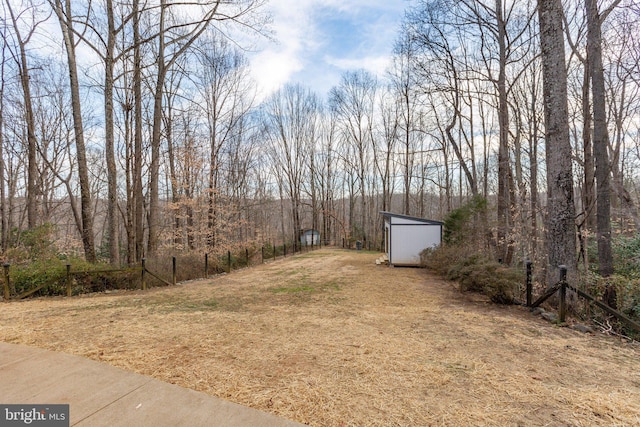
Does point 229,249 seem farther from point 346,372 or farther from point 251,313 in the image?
point 346,372

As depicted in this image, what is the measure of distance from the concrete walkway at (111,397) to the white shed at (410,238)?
36.6 ft

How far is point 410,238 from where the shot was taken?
12.6 meters

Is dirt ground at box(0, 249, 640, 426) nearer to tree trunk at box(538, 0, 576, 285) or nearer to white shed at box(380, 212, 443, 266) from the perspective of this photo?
tree trunk at box(538, 0, 576, 285)

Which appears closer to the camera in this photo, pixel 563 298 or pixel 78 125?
pixel 563 298

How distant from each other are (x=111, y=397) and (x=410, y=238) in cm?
1180

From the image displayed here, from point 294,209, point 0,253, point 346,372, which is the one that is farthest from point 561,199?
point 294,209

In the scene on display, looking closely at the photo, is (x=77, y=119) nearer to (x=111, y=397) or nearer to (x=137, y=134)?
(x=137, y=134)

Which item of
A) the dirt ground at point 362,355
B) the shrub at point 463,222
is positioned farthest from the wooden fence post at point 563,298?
the shrub at point 463,222

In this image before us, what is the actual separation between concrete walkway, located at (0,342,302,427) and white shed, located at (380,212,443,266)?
11152 mm

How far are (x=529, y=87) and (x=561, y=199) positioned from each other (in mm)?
10115

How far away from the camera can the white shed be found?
12404mm

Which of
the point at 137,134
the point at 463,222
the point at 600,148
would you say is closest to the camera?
the point at 600,148

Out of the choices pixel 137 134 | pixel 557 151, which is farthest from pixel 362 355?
pixel 137 134

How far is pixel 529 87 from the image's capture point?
12.4m
